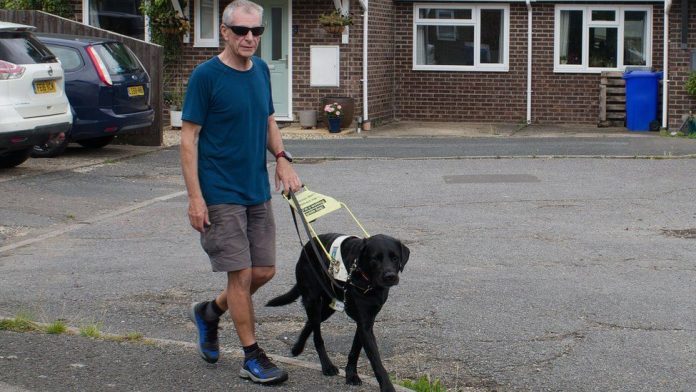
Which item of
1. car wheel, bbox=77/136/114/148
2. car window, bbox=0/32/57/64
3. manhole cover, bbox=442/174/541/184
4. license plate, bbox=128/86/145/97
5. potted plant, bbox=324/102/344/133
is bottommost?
manhole cover, bbox=442/174/541/184

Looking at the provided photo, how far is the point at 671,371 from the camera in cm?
630

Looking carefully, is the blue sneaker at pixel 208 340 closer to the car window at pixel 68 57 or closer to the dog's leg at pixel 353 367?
the dog's leg at pixel 353 367

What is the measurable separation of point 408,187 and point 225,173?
339 inches

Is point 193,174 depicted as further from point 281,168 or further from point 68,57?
point 68,57

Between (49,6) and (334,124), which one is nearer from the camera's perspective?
(334,124)

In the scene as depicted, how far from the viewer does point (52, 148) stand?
1653 centimetres

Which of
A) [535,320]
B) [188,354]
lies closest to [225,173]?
[188,354]

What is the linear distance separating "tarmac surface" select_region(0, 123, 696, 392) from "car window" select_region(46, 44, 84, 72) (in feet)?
6.24

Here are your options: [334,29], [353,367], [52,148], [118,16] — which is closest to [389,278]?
[353,367]

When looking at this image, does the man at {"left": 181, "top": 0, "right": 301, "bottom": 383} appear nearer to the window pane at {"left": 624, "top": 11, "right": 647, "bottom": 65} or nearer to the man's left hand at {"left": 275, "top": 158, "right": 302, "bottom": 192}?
the man's left hand at {"left": 275, "top": 158, "right": 302, "bottom": 192}

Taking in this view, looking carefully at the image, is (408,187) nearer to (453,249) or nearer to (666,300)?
(453,249)

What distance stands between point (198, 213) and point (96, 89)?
11.1 meters

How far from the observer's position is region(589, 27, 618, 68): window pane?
2431 centimetres

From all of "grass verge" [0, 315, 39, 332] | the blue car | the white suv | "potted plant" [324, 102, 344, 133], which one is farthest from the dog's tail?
"potted plant" [324, 102, 344, 133]
